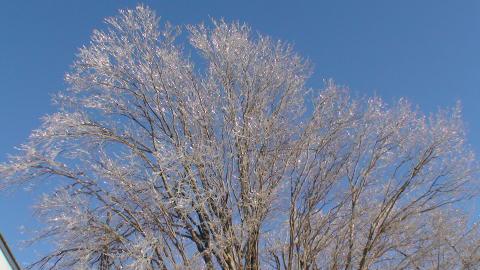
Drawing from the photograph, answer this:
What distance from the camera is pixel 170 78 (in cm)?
1079

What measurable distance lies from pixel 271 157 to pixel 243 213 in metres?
1.27

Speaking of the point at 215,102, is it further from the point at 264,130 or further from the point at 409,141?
the point at 409,141

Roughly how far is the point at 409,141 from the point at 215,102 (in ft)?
12.2

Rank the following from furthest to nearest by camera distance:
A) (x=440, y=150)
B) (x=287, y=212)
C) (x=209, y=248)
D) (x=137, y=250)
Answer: (x=440, y=150)
(x=287, y=212)
(x=209, y=248)
(x=137, y=250)

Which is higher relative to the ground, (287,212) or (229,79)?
(229,79)

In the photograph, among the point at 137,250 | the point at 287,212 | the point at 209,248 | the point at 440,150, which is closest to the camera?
the point at 137,250

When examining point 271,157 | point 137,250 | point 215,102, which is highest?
point 215,102

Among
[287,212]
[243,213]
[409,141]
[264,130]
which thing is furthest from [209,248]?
[409,141]

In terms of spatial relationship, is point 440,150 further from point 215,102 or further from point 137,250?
point 137,250

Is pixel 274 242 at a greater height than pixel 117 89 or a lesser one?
lesser

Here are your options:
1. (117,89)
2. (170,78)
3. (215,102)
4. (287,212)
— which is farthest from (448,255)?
(117,89)

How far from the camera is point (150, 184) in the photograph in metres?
9.12

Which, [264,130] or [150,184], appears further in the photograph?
[264,130]

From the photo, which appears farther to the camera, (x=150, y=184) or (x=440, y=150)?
(x=440, y=150)
